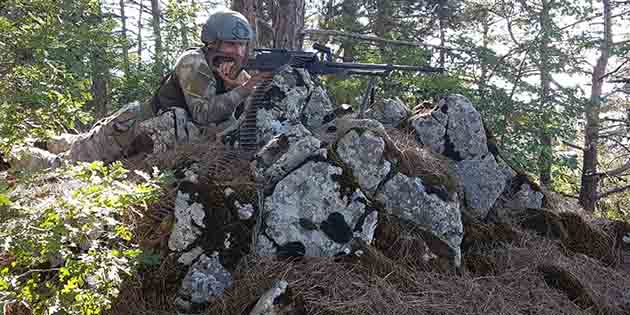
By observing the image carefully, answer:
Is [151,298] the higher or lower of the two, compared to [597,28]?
lower

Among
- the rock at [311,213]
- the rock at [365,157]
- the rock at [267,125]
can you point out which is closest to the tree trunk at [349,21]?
the rock at [267,125]

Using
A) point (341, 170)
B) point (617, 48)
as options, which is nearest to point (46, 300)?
point (341, 170)

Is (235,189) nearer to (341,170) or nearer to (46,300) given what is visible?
(341,170)

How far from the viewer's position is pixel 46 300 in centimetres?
222

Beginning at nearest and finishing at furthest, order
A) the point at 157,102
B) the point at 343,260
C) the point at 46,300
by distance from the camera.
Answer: the point at 46,300, the point at 343,260, the point at 157,102

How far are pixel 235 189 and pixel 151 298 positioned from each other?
3.11ft

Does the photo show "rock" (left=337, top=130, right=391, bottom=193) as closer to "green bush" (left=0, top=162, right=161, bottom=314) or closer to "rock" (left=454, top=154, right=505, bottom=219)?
"rock" (left=454, top=154, right=505, bottom=219)

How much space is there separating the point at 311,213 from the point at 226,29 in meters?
2.64

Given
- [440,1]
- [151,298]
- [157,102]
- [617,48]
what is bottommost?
[151,298]

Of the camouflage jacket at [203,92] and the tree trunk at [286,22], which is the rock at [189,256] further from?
the tree trunk at [286,22]

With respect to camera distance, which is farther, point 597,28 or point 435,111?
point 597,28

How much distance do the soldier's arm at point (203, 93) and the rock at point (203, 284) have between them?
2.39 m

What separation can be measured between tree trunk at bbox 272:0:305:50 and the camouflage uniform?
8.71 feet

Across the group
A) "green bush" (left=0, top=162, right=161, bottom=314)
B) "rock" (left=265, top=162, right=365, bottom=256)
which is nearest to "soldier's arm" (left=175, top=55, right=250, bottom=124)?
"rock" (left=265, top=162, right=365, bottom=256)
